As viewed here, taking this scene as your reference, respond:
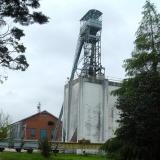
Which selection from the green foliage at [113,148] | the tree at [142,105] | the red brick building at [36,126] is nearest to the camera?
the tree at [142,105]

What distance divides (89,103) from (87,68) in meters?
6.51

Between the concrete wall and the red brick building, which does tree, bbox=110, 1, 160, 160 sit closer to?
the concrete wall

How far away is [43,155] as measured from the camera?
36.4 m

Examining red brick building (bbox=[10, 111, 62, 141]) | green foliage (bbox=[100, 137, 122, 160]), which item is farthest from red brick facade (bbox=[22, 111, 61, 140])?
green foliage (bbox=[100, 137, 122, 160])

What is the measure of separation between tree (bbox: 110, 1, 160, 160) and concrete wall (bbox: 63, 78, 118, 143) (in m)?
29.2

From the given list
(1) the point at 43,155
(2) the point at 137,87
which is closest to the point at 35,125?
(1) the point at 43,155

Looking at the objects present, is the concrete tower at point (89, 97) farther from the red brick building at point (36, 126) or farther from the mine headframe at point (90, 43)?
the red brick building at point (36, 126)

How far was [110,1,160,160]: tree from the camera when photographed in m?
29.7

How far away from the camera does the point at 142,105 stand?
30.2 meters

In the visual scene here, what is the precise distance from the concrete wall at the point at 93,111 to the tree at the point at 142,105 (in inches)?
1150

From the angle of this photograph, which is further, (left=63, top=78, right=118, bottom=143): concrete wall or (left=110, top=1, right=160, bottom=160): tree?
(left=63, top=78, right=118, bottom=143): concrete wall

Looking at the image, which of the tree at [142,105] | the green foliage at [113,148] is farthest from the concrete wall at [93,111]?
the green foliage at [113,148]

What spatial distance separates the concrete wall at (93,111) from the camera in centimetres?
6384

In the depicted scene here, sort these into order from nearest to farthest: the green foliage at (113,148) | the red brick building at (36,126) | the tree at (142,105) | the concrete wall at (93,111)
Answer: the tree at (142,105) → the green foliage at (113,148) → the concrete wall at (93,111) → the red brick building at (36,126)
